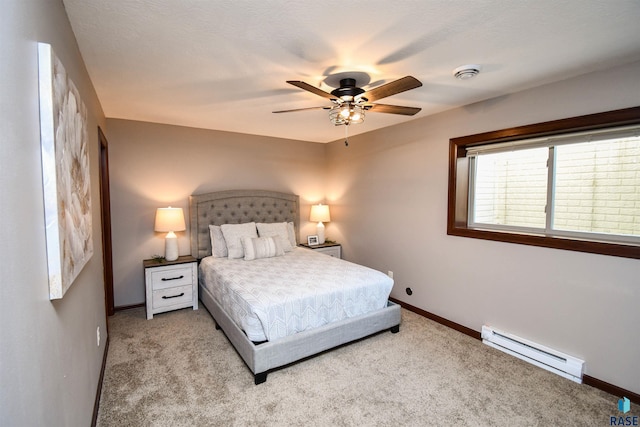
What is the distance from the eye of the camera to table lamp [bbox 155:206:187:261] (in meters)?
3.71

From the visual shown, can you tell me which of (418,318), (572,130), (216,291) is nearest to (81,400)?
(216,291)

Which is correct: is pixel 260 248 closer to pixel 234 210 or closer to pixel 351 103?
pixel 234 210

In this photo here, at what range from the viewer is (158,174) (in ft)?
13.0

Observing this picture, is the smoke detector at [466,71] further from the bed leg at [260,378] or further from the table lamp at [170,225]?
the table lamp at [170,225]

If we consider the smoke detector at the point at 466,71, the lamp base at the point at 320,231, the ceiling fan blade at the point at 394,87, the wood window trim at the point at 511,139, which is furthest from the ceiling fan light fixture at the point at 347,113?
the lamp base at the point at 320,231

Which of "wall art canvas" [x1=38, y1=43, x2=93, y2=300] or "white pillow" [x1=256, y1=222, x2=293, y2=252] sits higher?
"wall art canvas" [x1=38, y1=43, x2=93, y2=300]

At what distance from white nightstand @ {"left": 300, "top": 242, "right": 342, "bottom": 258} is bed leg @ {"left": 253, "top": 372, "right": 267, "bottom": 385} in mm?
2526

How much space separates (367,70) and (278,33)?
80cm

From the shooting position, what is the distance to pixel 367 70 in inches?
90.0

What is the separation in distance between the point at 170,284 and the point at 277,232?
61.0 inches

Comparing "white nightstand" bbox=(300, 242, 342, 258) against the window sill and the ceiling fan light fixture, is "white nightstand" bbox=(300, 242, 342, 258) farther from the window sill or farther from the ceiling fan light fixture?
the ceiling fan light fixture

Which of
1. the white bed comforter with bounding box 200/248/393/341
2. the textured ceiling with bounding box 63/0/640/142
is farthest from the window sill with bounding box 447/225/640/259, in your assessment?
the textured ceiling with bounding box 63/0/640/142

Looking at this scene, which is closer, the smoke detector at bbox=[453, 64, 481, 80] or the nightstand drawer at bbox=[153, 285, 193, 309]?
the smoke detector at bbox=[453, 64, 481, 80]

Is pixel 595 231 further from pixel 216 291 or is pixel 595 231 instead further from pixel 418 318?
pixel 216 291
